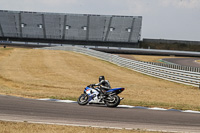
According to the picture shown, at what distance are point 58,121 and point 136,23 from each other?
78521 millimetres

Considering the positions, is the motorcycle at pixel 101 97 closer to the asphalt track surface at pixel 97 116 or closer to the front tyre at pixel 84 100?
the front tyre at pixel 84 100

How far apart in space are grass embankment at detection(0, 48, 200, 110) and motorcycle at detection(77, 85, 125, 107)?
152cm

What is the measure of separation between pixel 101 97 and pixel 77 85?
9.49 metres

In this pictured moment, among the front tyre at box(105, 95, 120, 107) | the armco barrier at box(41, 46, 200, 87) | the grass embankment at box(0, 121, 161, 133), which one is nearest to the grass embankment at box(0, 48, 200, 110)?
the armco barrier at box(41, 46, 200, 87)

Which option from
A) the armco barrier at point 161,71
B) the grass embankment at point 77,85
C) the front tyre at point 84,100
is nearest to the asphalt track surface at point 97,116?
the front tyre at point 84,100

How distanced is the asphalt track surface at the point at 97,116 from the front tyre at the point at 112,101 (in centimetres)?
Answer: 57

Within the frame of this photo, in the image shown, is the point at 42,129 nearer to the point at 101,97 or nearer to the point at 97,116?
the point at 97,116

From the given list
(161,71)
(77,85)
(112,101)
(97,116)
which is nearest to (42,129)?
(97,116)

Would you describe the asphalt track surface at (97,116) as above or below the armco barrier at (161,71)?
above

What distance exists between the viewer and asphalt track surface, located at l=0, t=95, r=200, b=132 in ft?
32.9

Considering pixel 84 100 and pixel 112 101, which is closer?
pixel 112 101

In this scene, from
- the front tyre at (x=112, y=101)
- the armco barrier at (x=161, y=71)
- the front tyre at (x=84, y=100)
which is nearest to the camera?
the front tyre at (x=112, y=101)

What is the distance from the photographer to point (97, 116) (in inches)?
442

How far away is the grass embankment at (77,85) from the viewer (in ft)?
56.5
